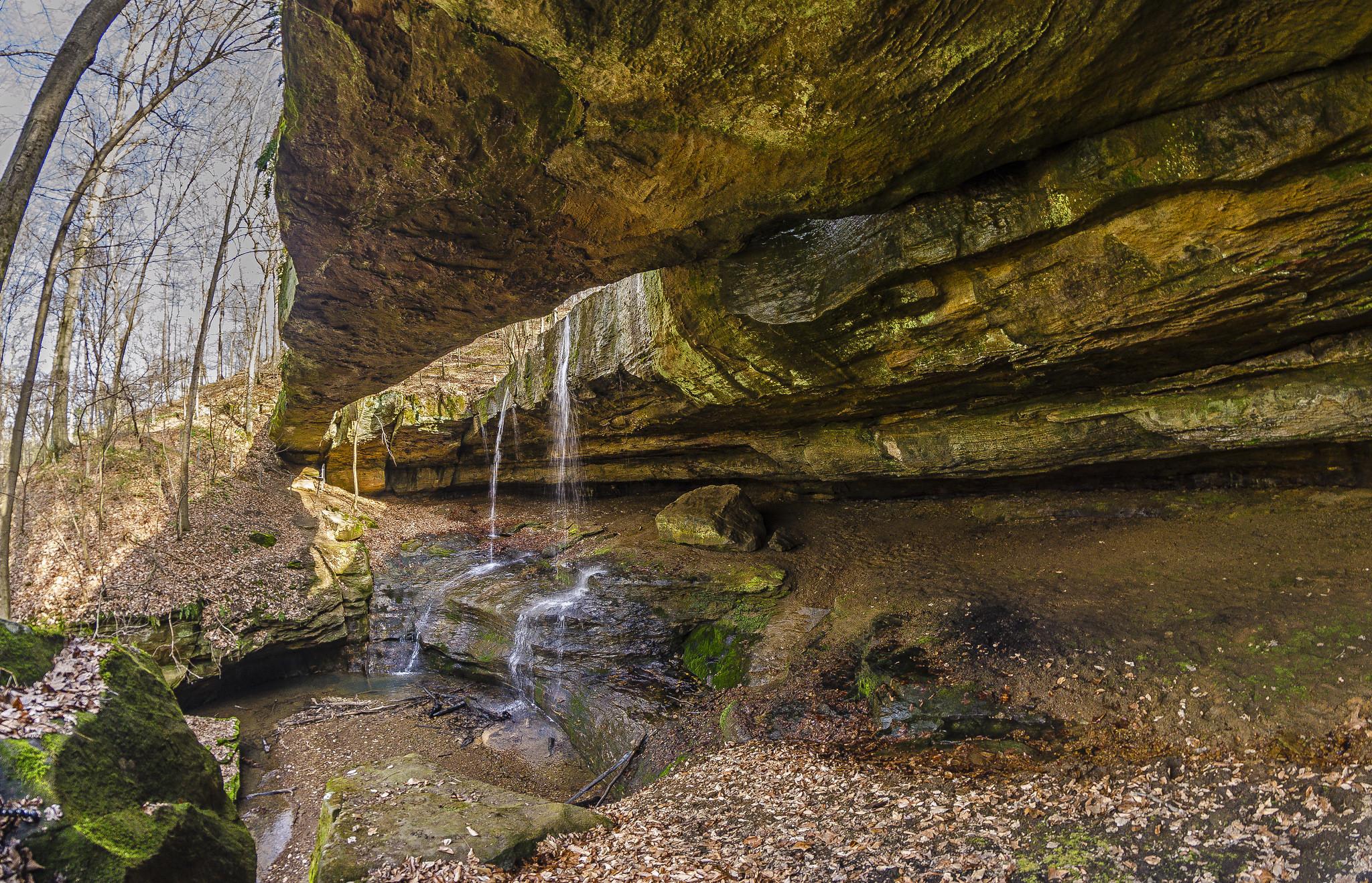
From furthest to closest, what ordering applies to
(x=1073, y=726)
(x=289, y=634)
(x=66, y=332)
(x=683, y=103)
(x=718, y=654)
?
(x=66, y=332)
(x=289, y=634)
(x=718, y=654)
(x=1073, y=726)
(x=683, y=103)

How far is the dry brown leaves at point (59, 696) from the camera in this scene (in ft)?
12.7

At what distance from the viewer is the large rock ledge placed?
5098 mm

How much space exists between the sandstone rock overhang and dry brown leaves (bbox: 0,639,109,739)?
470cm

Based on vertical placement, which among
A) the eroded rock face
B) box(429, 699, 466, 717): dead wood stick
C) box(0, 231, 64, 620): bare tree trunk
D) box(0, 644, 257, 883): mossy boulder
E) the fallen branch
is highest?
box(0, 231, 64, 620): bare tree trunk

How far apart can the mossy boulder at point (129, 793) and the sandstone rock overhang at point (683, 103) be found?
5.07 metres

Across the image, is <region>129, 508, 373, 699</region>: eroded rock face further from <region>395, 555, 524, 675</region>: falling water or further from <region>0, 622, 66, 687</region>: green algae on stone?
<region>0, 622, 66, 687</region>: green algae on stone

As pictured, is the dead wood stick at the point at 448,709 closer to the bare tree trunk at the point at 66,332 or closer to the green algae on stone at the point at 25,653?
the green algae on stone at the point at 25,653

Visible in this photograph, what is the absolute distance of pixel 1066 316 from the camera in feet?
22.2

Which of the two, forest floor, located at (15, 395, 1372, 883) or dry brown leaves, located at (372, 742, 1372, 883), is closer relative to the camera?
dry brown leaves, located at (372, 742, 1372, 883)

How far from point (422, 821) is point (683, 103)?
6.63m

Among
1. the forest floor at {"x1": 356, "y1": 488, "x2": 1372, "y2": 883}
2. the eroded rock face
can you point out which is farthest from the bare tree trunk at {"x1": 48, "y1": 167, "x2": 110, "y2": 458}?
the forest floor at {"x1": 356, "y1": 488, "x2": 1372, "y2": 883}

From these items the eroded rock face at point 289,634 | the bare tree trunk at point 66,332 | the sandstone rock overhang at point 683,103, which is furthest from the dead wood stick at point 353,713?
the bare tree trunk at point 66,332

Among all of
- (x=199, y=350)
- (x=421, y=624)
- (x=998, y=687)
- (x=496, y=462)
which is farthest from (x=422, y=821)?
(x=496, y=462)

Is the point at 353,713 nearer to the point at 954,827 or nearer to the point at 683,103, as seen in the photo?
the point at 954,827
